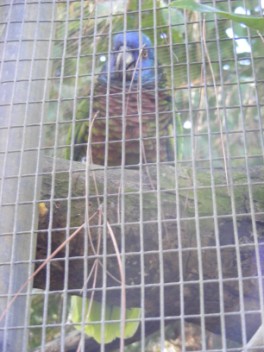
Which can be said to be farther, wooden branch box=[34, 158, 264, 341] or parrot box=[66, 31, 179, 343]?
parrot box=[66, 31, 179, 343]

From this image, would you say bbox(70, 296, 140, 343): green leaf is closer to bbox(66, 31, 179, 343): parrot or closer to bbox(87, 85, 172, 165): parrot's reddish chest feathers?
bbox(66, 31, 179, 343): parrot

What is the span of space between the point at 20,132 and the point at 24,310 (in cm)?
33

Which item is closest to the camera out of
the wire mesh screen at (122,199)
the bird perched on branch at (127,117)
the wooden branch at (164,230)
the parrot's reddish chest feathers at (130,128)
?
the wire mesh screen at (122,199)

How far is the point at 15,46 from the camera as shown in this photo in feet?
3.71

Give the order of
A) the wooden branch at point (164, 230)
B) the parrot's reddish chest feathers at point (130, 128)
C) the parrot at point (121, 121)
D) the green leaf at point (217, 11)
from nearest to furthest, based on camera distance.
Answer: the green leaf at point (217, 11), the wooden branch at point (164, 230), the parrot at point (121, 121), the parrot's reddish chest feathers at point (130, 128)

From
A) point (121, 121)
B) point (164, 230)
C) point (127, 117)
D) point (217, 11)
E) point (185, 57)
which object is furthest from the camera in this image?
point (121, 121)

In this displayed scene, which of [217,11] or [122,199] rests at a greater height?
[217,11]

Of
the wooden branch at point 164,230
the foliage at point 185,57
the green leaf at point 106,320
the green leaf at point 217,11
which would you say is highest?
the green leaf at point 217,11

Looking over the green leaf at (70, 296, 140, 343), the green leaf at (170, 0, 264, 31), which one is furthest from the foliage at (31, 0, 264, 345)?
the green leaf at (70, 296, 140, 343)

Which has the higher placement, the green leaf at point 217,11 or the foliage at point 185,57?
the green leaf at point 217,11

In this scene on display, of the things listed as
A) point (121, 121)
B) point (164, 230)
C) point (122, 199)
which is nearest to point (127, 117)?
point (121, 121)

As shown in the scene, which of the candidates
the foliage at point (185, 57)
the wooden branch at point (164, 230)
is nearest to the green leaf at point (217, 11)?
the foliage at point (185, 57)

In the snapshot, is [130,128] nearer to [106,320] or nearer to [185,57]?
[185,57]

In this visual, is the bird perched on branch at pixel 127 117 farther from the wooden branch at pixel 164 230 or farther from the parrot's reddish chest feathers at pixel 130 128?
the wooden branch at pixel 164 230
